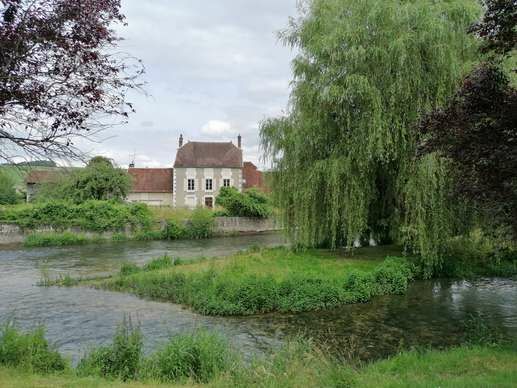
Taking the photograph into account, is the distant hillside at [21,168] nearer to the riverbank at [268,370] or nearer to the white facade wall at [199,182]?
the riverbank at [268,370]

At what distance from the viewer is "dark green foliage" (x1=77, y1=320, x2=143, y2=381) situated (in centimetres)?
775

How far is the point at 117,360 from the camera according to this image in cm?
810

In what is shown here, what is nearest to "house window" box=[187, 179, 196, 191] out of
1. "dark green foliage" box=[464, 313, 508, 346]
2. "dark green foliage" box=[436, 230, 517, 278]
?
"dark green foliage" box=[436, 230, 517, 278]

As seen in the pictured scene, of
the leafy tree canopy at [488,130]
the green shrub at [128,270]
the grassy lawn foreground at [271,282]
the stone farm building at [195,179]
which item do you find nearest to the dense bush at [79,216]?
the stone farm building at [195,179]

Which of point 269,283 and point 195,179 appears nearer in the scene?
point 269,283

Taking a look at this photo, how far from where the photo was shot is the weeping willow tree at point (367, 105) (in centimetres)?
1703

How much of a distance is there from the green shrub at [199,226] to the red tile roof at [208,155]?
651 inches

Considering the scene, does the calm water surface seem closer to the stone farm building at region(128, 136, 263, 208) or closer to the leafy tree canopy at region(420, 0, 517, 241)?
the leafy tree canopy at region(420, 0, 517, 241)

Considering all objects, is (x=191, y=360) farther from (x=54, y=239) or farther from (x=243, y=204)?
(x=243, y=204)

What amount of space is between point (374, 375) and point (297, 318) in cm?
622

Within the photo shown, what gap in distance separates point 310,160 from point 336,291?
20.3ft

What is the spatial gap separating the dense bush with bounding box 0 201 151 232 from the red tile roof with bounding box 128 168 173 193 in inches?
697

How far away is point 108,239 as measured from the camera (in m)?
38.4

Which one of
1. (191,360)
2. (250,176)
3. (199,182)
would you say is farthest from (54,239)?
(191,360)
